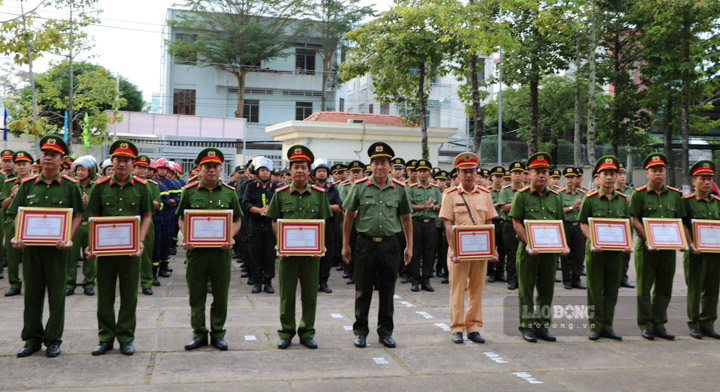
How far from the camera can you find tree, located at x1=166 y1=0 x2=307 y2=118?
1667 inches

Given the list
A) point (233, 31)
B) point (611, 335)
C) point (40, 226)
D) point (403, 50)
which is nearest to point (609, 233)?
point (611, 335)

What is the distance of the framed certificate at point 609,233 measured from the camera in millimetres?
7414

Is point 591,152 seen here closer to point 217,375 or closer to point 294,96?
point 217,375

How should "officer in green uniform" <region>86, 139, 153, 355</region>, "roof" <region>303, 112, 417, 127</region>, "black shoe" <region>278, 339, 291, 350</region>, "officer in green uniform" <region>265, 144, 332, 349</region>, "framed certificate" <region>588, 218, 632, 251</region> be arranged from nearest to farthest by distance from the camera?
"officer in green uniform" <region>86, 139, 153, 355</region> < "black shoe" <region>278, 339, 291, 350</region> < "officer in green uniform" <region>265, 144, 332, 349</region> < "framed certificate" <region>588, 218, 632, 251</region> < "roof" <region>303, 112, 417, 127</region>

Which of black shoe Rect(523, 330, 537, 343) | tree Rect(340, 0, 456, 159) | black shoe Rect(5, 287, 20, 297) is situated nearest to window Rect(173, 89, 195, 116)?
tree Rect(340, 0, 456, 159)

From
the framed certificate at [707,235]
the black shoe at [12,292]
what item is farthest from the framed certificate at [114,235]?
the framed certificate at [707,235]

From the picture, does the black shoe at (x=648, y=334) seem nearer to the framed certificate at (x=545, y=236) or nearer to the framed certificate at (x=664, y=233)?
the framed certificate at (x=664, y=233)

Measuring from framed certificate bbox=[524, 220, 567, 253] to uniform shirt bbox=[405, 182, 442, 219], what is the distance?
13.5 feet

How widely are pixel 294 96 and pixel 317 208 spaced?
41.3 metres

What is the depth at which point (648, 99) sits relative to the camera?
79.6 ft

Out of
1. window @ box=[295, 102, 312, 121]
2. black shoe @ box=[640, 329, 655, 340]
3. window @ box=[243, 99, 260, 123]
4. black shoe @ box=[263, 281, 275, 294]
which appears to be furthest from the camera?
window @ box=[295, 102, 312, 121]

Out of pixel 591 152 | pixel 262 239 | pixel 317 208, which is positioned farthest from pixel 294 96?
pixel 317 208

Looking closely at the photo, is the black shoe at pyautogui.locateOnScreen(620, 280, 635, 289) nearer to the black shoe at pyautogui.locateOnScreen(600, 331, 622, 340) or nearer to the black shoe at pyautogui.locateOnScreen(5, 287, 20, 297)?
the black shoe at pyautogui.locateOnScreen(600, 331, 622, 340)

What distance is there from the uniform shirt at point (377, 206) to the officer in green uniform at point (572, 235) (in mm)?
5427
